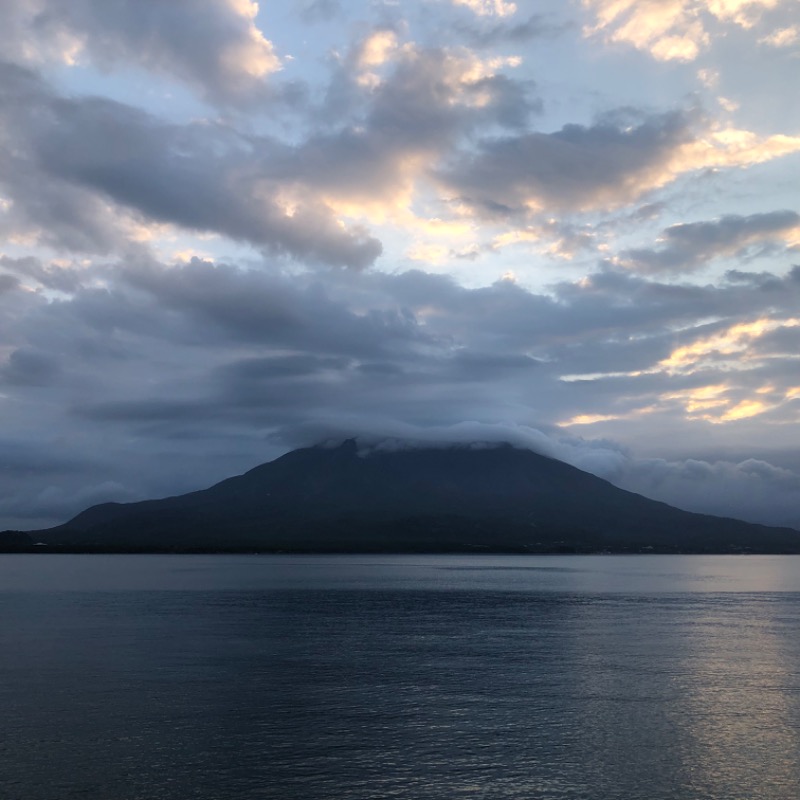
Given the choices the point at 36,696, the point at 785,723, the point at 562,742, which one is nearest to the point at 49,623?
the point at 36,696

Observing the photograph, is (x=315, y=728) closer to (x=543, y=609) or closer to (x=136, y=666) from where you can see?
(x=136, y=666)

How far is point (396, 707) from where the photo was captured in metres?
39.7

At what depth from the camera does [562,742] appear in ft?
112

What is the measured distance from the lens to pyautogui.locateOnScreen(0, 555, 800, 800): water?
95.8ft

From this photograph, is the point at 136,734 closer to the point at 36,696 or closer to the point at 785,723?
the point at 36,696

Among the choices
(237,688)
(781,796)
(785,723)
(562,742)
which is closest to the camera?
(781,796)

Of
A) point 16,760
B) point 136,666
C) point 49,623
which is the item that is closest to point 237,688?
point 136,666

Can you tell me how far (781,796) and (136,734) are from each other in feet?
79.5

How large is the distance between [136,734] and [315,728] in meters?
7.27

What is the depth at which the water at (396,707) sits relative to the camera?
2919 centimetres

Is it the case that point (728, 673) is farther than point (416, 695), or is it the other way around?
point (728, 673)

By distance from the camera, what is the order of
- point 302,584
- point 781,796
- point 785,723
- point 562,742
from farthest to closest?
point 302,584 < point 785,723 < point 562,742 < point 781,796

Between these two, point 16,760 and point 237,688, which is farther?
point 237,688

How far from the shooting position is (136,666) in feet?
165
